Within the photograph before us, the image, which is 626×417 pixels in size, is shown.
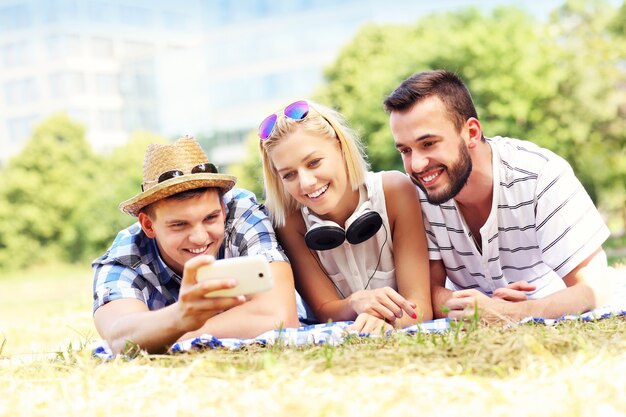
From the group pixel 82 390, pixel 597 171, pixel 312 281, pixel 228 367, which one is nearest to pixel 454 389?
pixel 228 367

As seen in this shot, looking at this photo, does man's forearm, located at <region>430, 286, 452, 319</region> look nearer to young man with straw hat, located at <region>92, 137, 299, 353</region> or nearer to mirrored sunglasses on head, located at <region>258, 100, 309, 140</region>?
young man with straw hat, located at <region>92, 137, 299, 353</region>

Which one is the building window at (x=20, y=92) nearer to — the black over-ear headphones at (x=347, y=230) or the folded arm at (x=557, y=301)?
the black over-ear headphones at (x=347, y=230)

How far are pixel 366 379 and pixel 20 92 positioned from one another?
64.7 meters

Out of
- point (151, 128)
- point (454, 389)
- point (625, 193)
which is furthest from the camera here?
point (151, 128)

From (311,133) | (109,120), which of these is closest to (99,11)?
(109,120)

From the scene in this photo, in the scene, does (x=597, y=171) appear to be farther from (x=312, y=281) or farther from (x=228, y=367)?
(x=228, y=367)

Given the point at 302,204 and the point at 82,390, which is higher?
the point at 302,204

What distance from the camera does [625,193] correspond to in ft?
87.6

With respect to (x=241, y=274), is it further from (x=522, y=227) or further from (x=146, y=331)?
(x=522, y=227)

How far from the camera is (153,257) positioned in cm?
455

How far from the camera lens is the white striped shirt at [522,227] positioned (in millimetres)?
4344

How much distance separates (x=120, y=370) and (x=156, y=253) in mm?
1437

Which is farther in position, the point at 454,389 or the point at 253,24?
the point at 253,24

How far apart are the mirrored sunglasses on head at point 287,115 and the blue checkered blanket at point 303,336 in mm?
1130
